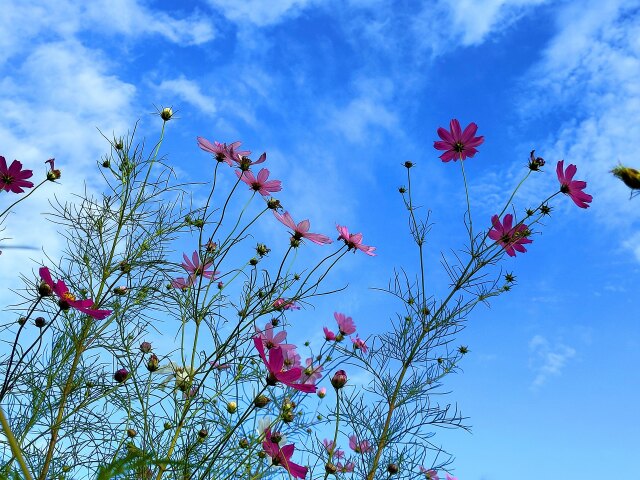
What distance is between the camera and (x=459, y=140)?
2.22 m

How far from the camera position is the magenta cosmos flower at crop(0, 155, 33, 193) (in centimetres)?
191

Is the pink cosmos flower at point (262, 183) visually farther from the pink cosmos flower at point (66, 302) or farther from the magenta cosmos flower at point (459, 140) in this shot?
the pink cosmos flower at point (66, 302)

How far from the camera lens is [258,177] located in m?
1.88

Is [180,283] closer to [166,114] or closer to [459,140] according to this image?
[166,114]

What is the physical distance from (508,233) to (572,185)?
273 millimetres

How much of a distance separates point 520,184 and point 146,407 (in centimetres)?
140

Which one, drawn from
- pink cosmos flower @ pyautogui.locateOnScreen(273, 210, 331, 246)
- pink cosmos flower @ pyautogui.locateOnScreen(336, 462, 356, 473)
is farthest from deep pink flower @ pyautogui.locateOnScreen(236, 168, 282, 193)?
pink cosmos flower @ pyautogui.locateOnScreen(336, 462, 356, 473)

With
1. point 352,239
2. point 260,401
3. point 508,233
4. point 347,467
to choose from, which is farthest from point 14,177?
point 508,233

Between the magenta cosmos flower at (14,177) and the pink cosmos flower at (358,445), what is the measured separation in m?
1.44

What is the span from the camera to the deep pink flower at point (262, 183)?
1856 mm

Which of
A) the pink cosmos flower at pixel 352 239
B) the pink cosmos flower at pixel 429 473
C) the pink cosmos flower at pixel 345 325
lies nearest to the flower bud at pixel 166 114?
the pink cosmos flower at pixel 352 239

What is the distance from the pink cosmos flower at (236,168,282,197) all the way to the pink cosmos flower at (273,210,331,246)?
0.13 meters

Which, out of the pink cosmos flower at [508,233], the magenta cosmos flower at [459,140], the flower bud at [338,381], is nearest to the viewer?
the flower bud at [338,381]

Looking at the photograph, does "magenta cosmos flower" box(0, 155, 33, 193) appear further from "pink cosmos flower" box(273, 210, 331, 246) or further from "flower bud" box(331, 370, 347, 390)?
"flower bud" box(331, 370, 347, 390)
